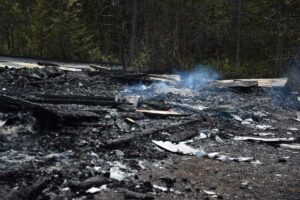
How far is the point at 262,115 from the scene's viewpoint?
507 inches

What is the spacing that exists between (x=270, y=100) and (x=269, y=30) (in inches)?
652

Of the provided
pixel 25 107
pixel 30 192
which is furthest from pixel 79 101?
pixel 30 192

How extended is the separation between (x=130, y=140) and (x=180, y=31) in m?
23.9

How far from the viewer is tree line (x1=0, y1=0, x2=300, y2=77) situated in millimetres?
28344

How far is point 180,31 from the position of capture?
31281 mm

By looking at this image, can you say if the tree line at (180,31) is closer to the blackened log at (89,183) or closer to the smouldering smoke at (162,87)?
the smouldering smoke at (162,87)

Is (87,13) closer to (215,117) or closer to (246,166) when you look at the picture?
(215,117)

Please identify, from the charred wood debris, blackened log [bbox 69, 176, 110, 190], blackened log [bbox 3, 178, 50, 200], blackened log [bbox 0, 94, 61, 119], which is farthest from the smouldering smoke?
blackened log [bbox 3, 178, 50, 200]

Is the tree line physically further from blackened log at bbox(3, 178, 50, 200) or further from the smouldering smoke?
blackened log at bbox(3, 178, 50, 200)

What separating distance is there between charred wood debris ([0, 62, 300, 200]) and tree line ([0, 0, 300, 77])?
482 inches

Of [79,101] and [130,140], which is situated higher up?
[79,101]

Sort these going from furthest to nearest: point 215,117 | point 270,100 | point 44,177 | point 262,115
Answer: point 270,100
point 262,115
point 215,117
point 44,177

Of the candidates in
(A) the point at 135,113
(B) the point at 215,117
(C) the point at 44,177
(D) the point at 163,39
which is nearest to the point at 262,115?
(B) the point at 215,117

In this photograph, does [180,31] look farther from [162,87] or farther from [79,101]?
[79,101]
